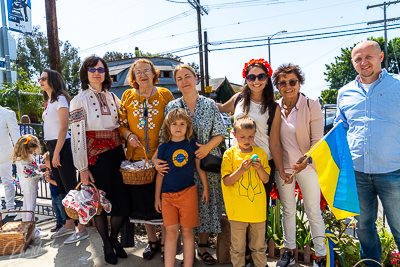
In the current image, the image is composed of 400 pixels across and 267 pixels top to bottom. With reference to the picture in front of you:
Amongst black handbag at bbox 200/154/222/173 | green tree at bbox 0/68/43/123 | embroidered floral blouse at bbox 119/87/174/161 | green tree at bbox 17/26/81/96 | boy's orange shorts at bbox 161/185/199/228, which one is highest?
green tree at bbox 17/26/81/96

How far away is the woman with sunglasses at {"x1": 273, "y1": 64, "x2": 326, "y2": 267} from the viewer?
2.74 metres

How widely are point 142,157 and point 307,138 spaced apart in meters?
1.77

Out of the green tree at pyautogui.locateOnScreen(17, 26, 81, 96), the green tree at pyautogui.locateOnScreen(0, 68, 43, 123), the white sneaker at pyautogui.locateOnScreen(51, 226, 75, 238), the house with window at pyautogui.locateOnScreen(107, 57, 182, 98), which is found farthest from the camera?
the green tree at pyautogui.locateOnScreen(17, 26, 81, 96)

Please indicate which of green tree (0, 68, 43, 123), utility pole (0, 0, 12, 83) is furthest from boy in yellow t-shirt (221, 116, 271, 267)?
green tree (0, 68, 43, 123)

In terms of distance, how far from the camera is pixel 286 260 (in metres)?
2.83

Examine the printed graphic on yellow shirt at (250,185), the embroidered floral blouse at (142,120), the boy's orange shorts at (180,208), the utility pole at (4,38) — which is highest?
the utility pole at (4,38)

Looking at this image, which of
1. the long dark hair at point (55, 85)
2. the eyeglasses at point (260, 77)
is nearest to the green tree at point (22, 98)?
the long dark hair at point (55, 85)

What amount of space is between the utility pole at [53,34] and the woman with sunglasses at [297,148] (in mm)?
4880

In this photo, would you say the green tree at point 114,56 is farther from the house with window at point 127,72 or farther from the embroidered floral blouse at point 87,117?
the embroidered floral blouse at point 87,117

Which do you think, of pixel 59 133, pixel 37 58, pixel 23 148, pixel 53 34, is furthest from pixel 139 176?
pixel 37 58

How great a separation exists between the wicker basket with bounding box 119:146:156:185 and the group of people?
0.08 m

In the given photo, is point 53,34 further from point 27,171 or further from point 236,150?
point 236,150

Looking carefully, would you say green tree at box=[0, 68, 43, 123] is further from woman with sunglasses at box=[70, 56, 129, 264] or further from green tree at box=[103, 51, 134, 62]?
green tree at box=[103, 51, 134, 62]

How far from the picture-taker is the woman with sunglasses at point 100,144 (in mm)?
2947
